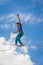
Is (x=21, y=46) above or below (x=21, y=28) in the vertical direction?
below

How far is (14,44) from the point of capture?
2427cm

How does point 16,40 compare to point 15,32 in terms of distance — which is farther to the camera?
point 16,40

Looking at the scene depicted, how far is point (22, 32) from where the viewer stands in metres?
24.5

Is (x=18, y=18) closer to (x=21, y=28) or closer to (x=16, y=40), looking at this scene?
(x=21, y=28)

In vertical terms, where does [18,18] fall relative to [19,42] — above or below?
above

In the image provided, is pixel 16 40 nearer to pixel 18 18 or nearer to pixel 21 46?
pixel 21 46

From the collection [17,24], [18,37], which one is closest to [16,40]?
[18,37]

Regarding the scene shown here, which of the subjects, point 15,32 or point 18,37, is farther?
point 18,37

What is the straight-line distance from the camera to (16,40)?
24.8 m

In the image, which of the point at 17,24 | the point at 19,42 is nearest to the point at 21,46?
the point at 19,42

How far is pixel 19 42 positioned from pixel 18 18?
285 cm

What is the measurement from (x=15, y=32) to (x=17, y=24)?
0.90 metres

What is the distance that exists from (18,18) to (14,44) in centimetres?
296

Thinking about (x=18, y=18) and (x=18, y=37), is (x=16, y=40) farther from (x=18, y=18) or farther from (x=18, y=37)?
(x=18, y=18)
